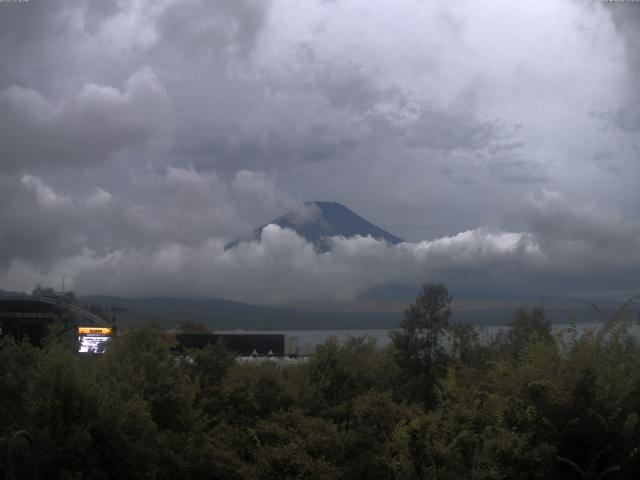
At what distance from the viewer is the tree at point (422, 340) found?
1655cm

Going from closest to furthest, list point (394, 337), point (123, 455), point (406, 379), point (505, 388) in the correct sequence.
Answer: point (123, 455), point (505, 388), point (406, 379), point (394, 337)

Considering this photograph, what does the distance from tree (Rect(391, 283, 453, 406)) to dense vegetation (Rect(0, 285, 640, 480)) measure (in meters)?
3.04

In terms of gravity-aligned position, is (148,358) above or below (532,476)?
above

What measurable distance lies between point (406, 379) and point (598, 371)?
6.30 metres

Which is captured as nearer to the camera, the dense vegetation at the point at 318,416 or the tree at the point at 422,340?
the dense vegetation at the point at 318,416

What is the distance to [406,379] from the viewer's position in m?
16.7

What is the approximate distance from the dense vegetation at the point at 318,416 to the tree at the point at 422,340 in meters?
3.04

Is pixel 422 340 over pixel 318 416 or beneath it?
over

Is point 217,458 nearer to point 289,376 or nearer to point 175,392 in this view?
point 175,392

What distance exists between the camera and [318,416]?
12.5 metres

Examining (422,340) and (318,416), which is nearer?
(318,416)

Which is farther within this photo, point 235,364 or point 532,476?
point 235,364

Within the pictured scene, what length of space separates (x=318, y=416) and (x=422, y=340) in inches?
287

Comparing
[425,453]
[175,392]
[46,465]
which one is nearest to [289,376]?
[175,392]
